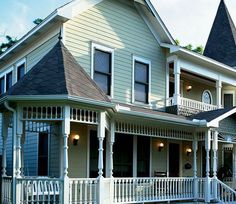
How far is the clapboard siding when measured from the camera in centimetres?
1370

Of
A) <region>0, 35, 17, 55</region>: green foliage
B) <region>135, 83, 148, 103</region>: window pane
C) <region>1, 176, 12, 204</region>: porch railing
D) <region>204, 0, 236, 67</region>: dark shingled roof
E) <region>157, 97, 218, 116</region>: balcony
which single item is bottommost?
<region>1, 176, 12, 204</region>: porch railing

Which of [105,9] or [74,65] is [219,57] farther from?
[74,65]

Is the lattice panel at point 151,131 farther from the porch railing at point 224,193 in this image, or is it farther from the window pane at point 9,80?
the window pane at point 9,80

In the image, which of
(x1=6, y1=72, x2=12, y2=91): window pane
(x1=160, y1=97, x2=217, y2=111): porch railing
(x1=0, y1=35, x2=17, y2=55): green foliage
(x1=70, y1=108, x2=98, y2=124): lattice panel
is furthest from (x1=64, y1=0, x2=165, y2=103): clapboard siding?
(x1=0, y1=35, x2=17, y2=55): green foliage

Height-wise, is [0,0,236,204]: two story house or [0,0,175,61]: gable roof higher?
[0,0,175,61]: gable roof

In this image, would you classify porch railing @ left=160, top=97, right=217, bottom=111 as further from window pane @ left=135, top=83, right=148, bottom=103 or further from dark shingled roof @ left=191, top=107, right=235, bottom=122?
window pane @ left=135, top=83, right=148, bottom=103

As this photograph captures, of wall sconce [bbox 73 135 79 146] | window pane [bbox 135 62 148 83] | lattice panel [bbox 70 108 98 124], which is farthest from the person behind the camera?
window pane [bbox 135 62 148 83]

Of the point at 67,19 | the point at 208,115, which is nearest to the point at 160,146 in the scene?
the point at 208,115

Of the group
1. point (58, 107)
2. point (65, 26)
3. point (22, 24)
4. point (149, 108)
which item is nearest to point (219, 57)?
point (149, 108)

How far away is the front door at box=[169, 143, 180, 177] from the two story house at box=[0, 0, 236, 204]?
1.7 inches

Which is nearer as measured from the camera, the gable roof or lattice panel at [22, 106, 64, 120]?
lattice panel at [22, 106, 64, 120]

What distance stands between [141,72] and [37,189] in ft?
24.3

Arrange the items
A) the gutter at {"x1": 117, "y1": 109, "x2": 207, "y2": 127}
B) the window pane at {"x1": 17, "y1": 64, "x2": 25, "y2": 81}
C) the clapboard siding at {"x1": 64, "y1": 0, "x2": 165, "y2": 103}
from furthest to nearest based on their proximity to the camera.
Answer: the window pane at {"x1": 17, "y1": 64, "x2": 25, "y2": 81} < the clapboard siding at {"x1": 64, "y1": 0, "x2": 165, "y2": 103} < the gutter at {"x1": 117, "y1": 109, "x2": 207, "y2": 127}

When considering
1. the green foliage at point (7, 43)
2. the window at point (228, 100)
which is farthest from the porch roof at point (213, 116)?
the green foliage at point (7, 43)
